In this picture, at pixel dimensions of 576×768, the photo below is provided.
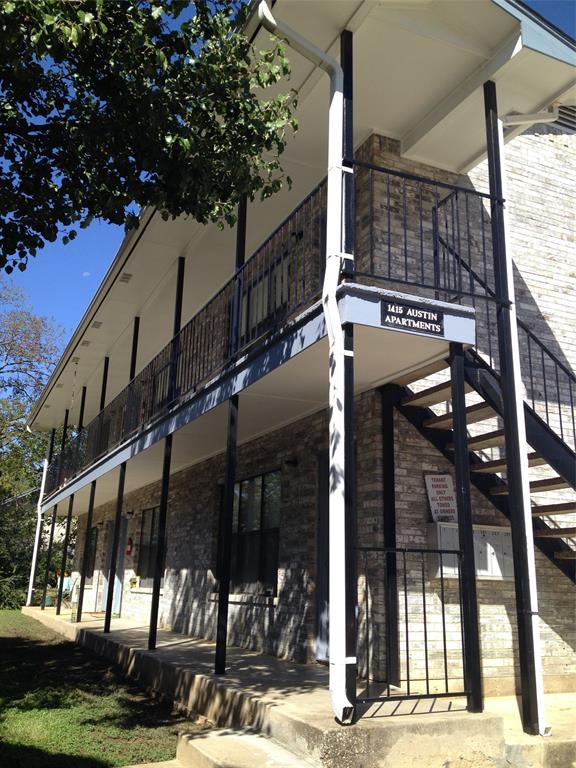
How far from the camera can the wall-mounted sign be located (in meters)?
7.33

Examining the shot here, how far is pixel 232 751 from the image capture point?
4980 mm

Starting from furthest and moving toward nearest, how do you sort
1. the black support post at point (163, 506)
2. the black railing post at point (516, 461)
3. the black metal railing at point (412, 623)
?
the black support post at point (163, 506) → the black metal railing at point (412, 623) → the black railing post at point (516, 461)

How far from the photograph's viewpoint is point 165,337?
1580 centimetres

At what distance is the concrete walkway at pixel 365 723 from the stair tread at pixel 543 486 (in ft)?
6.68

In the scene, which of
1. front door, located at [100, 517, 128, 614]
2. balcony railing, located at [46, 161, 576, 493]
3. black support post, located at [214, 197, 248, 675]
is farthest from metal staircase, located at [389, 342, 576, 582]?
front door, located at [100, 517, 128, 614]

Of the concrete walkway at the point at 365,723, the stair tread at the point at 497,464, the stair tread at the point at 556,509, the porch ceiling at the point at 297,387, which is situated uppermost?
the porch ceiling at the point at 297,387

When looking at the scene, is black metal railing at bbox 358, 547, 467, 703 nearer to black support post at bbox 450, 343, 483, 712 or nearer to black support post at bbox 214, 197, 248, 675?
black support post at bbox 450, 343, 483, 712

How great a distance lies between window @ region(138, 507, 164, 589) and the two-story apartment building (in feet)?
13.8

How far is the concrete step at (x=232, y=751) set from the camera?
4691mm

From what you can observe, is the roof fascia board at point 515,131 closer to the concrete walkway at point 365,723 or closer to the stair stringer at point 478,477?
the stair stringer at point 478,477

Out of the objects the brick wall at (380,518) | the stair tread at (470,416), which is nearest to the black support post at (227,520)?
the brick wall at (380,518)

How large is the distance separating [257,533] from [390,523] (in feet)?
12.2

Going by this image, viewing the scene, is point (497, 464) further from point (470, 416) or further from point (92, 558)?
point (92, 558)

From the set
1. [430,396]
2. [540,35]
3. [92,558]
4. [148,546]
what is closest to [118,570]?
[148,546]
